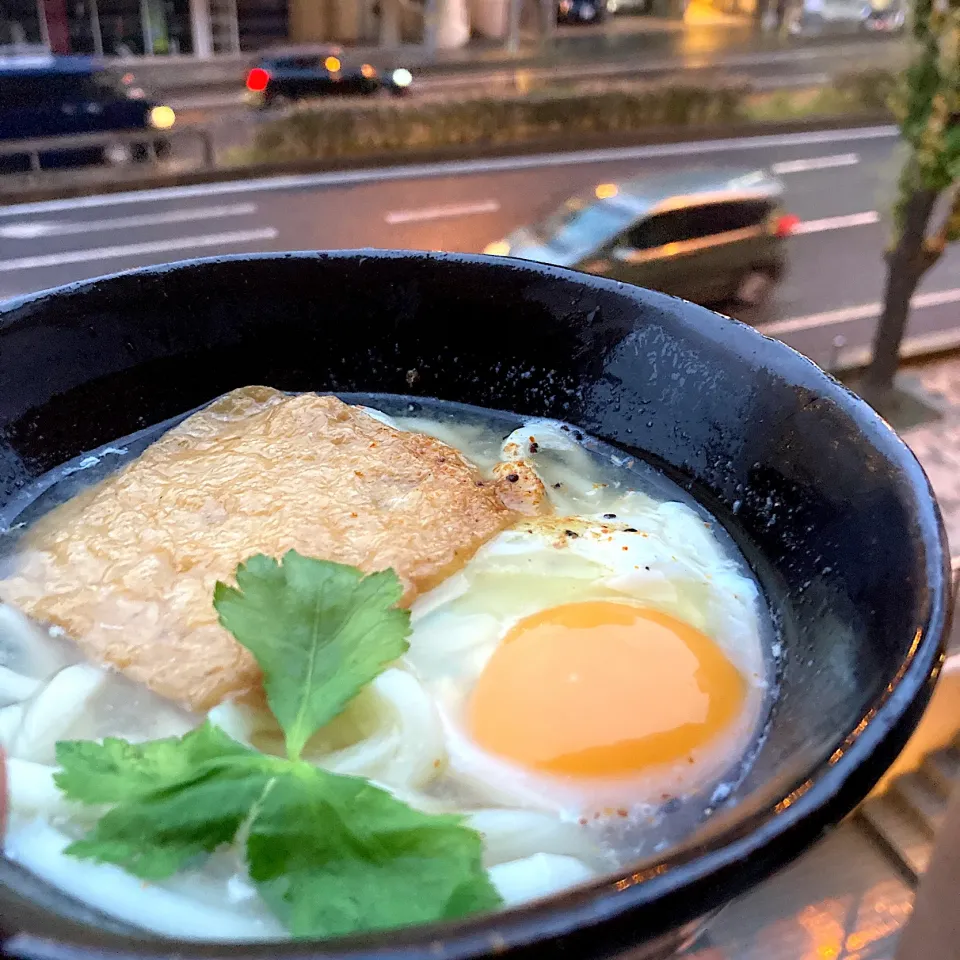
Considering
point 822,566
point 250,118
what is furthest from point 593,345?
point 250,118

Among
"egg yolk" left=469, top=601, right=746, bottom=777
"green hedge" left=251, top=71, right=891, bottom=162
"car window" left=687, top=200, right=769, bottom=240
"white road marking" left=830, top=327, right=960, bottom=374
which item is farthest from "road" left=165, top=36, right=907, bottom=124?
"egg yolk" left=469, top=601, right=746, bottom=777

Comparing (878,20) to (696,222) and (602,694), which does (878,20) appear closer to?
(696,222)

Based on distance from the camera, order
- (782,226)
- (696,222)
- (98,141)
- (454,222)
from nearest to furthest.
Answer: (98,141) < (696,222) < (782,226) < (454,222)

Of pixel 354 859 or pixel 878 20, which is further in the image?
pixel 878 20

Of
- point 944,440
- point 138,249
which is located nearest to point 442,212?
point 138,249

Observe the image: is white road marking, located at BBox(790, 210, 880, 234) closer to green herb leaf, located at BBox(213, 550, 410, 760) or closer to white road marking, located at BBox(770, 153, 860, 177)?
white road marking, located at BBox(770, 153, 860, 177)

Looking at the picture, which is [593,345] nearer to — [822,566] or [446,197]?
[822,566]

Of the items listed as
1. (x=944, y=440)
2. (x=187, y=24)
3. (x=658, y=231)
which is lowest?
Result: (x=944, y=440)
